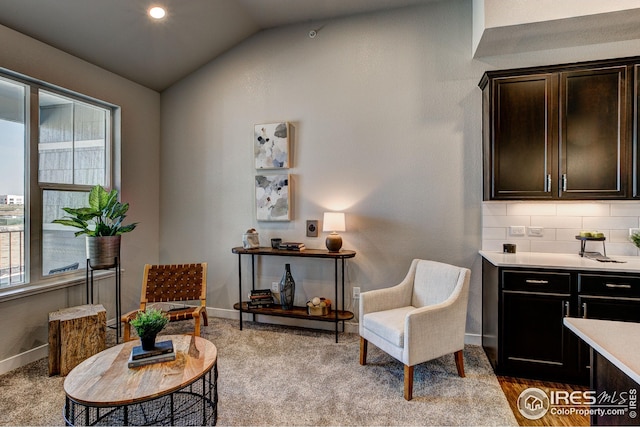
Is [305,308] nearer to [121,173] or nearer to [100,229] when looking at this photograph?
[100,229]

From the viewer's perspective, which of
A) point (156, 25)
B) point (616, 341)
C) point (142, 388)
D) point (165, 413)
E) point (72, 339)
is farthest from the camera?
point (156, 25)

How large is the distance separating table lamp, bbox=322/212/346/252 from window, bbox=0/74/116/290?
255 centimetres

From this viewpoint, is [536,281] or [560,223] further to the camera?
[560,223]

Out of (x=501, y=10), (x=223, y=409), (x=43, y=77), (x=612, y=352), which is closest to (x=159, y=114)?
(x=43, y=77)

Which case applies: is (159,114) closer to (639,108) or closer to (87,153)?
(87,153)

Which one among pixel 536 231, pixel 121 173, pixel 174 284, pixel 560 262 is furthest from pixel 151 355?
pixel 536 231

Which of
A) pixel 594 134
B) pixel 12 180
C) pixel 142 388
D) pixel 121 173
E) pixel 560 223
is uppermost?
pixel 594 134

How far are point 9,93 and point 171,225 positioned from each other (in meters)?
1.99

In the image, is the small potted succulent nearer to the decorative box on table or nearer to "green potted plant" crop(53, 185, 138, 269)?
the decorative box on table

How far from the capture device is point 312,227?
146 inches

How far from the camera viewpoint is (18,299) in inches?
112

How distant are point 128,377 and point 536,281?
2.82m

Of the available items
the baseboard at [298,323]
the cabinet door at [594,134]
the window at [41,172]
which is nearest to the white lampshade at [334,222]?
the baseboard at [298,323]

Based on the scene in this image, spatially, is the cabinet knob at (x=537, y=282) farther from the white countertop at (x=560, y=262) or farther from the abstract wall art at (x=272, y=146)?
the abstract wall art at (x=272, y=146)
